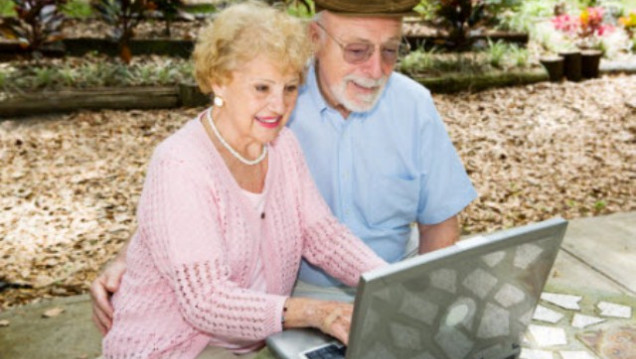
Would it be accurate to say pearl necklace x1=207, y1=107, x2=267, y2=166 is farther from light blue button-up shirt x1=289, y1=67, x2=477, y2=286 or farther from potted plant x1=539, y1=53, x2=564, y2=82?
potted plant x1=539, y1=53, x2=564, y2=82

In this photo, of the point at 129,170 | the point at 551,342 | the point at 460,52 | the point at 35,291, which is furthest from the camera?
the point at 460,52

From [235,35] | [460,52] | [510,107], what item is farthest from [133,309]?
[460,52]

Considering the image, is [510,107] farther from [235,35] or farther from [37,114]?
[235,35]

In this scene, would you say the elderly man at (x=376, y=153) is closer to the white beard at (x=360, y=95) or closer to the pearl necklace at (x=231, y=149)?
the white beard at (x=360, y=95)

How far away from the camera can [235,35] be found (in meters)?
1.84

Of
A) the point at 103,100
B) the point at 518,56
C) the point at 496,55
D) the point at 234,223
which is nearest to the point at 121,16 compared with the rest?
the point at 103,100

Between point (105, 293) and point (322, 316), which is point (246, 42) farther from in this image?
point (105, 293)

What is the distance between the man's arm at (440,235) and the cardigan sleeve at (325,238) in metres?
0.55

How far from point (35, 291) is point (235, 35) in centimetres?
257

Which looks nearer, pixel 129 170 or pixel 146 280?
pixel 146 280

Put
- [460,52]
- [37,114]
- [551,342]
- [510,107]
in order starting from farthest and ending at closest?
[460,52]
[510,107]
[37,114]
[551,342]

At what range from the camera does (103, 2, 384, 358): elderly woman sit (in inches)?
66.7

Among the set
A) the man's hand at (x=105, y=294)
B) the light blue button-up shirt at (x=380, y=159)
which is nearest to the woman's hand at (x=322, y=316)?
the man's hand at (x=105, y=294)

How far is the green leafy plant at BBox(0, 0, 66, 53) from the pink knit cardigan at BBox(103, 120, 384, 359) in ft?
18.6
